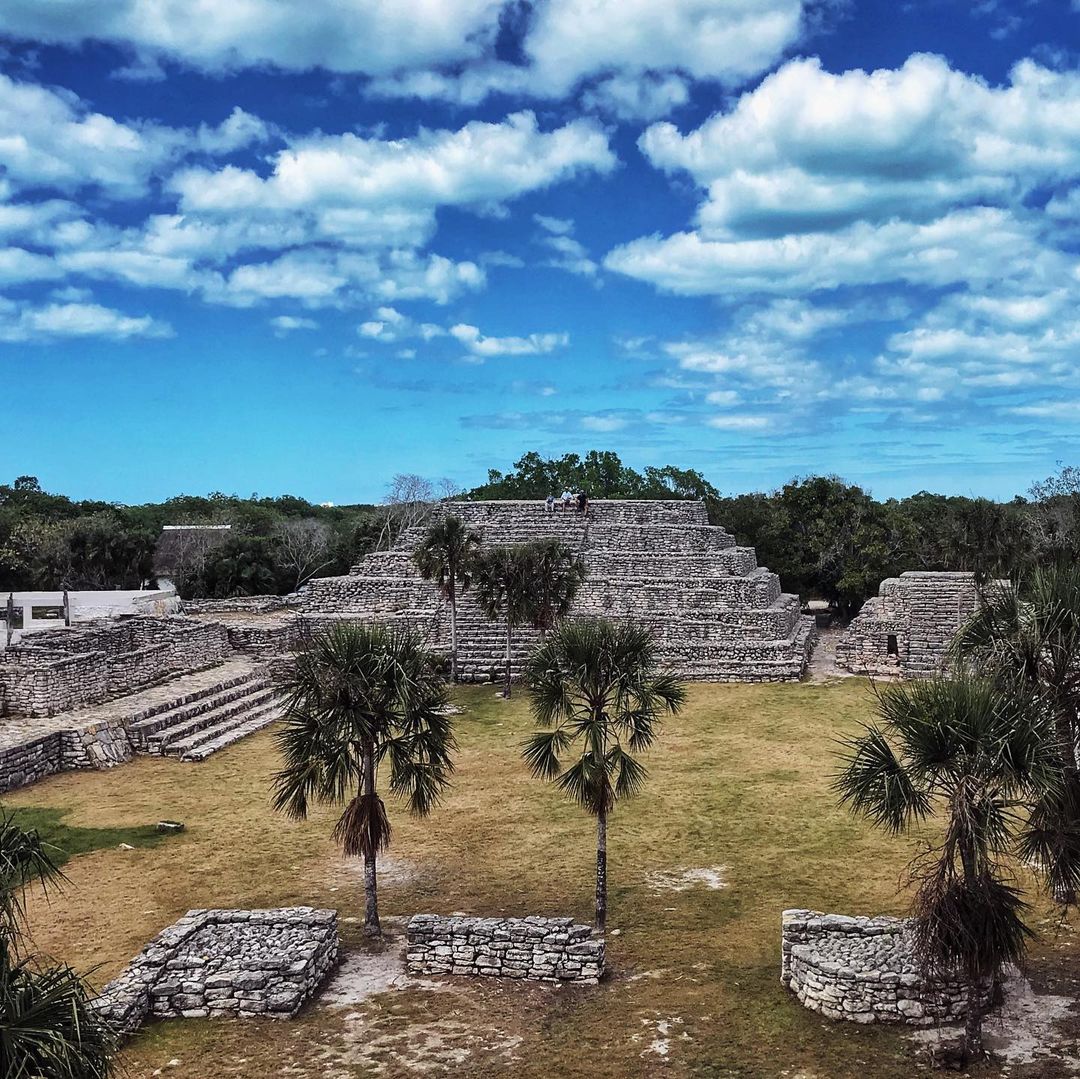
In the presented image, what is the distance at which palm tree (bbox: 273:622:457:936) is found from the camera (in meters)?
10.4

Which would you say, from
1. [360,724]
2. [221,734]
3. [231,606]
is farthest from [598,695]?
[231,606]

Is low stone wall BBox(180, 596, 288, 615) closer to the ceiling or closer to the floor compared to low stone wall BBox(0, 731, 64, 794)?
closer to the ceiling

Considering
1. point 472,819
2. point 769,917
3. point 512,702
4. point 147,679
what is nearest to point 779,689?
point 512,702

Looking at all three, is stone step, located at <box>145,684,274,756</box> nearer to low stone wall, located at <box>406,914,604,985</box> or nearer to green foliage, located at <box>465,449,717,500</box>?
low stone wall, located at <box>406,914,604,985</box>

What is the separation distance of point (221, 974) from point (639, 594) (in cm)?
2200

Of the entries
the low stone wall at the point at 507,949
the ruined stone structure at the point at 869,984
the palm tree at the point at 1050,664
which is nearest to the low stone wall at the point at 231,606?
the low stone wall at the point at 507,949

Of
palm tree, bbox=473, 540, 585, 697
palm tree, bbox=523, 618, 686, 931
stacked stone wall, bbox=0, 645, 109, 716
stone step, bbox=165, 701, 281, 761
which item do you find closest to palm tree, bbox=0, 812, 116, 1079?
palm tree, bbox=523, 618, 686, 931

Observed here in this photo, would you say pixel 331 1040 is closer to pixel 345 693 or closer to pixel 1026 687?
pixel 345 693

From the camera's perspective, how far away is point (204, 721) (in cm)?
2100

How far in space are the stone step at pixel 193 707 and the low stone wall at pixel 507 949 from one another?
37.9 ft

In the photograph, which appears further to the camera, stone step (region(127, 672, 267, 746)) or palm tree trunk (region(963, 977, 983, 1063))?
stone step (region(127, 672, 267, 746))

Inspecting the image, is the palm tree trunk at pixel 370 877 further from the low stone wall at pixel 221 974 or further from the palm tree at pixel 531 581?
the palm tree at pixel 531 581

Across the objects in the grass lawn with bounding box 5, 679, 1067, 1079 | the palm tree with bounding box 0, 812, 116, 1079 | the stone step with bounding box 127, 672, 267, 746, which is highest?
the palm tree with bounding box 0, 812, 116, 1079

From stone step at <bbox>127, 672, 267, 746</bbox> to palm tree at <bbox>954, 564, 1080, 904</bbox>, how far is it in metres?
16.2
